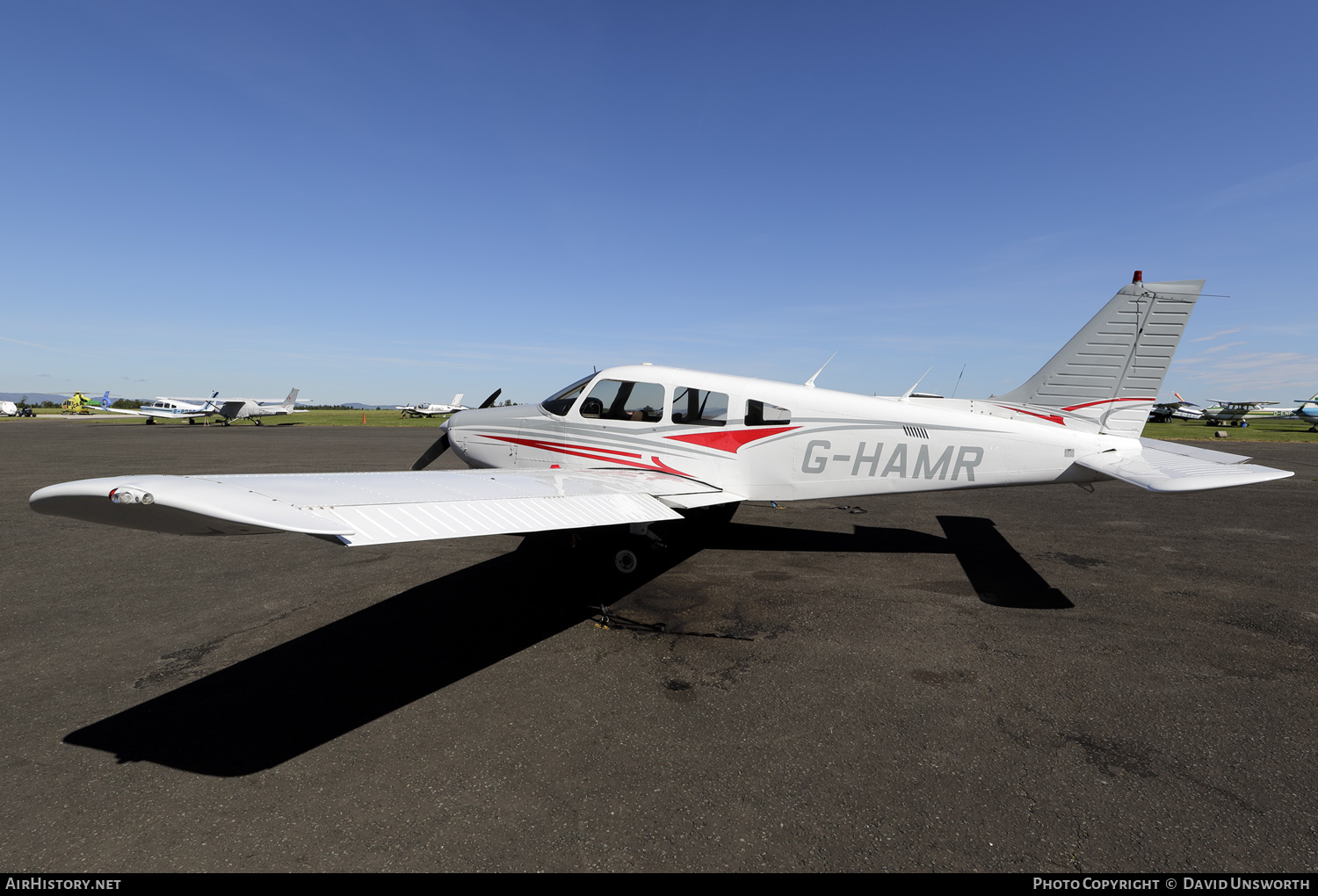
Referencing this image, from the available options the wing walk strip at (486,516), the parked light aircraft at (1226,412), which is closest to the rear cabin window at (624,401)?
the wing walk strip at (486,516)

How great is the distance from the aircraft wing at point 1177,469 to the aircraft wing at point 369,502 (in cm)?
394

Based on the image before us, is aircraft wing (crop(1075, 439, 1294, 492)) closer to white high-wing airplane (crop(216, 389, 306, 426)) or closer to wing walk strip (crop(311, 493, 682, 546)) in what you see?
wing walk strip (crop(311, 493, 682, 546))

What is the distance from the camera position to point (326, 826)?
2.36m

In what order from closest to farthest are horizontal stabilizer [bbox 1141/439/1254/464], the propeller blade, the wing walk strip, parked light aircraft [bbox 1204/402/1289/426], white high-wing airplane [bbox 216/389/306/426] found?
the wing walk strip, horizontal stabilizer [bbox 1141/439/1254/464], the propeller blade, white high-wing airplane [bbox 216/389/306/426], parked light aircraft [bbox 1204/402/1289/426]

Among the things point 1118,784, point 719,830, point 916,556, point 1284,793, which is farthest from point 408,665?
point 916,556

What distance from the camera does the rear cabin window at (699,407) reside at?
625cm

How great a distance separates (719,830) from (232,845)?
6.84ft

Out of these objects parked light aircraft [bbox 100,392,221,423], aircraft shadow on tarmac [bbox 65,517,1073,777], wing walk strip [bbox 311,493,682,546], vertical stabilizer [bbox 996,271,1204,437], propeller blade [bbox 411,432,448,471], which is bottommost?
parked light aircraft [bbox 100,392,221,423]

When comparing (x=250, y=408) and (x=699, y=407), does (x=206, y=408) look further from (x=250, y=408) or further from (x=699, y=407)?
(x=699, y=407)

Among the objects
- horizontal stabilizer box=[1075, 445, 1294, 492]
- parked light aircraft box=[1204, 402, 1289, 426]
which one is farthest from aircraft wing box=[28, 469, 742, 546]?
parked light aircraft box=[1204, 402, 1289, 426]

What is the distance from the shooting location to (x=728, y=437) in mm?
6230

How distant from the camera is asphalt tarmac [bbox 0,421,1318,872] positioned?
2.30m

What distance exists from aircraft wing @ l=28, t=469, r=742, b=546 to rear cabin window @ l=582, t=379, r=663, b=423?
86 cm

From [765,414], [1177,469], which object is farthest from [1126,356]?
[765,414]
